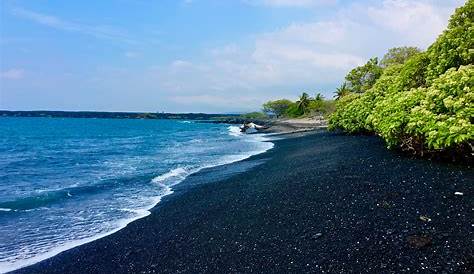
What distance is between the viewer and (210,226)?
11094 mm

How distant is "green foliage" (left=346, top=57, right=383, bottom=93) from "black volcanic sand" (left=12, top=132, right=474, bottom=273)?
5464 centimetres

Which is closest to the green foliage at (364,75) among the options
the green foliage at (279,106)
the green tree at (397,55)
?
the green tree at (397,55)

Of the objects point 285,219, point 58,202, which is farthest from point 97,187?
Answer: point 285,219

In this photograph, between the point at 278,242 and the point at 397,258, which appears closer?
the point at 397,258

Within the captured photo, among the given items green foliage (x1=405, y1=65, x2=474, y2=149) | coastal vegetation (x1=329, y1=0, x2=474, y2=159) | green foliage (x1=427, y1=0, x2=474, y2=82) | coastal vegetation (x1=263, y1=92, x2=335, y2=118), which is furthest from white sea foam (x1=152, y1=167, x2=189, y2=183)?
coastal vegetation (x1=263, y1=92, x2=335, y2=118)

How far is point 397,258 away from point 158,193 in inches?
520

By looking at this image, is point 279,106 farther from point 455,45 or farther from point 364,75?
point 455,45

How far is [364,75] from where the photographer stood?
224ft

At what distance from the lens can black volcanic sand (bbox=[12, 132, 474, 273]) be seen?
7.21 metres

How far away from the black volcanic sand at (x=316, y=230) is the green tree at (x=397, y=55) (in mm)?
51684

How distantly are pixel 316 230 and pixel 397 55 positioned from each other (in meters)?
61.1

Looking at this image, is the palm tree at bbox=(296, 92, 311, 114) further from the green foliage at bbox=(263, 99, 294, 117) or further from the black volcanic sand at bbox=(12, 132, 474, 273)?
the black volcanic sand at bbox=(12, 132, 474, 273)

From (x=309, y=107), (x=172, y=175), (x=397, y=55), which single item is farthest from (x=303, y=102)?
(x=172, y=175)

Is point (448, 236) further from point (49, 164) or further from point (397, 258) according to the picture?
point (49, 164)
